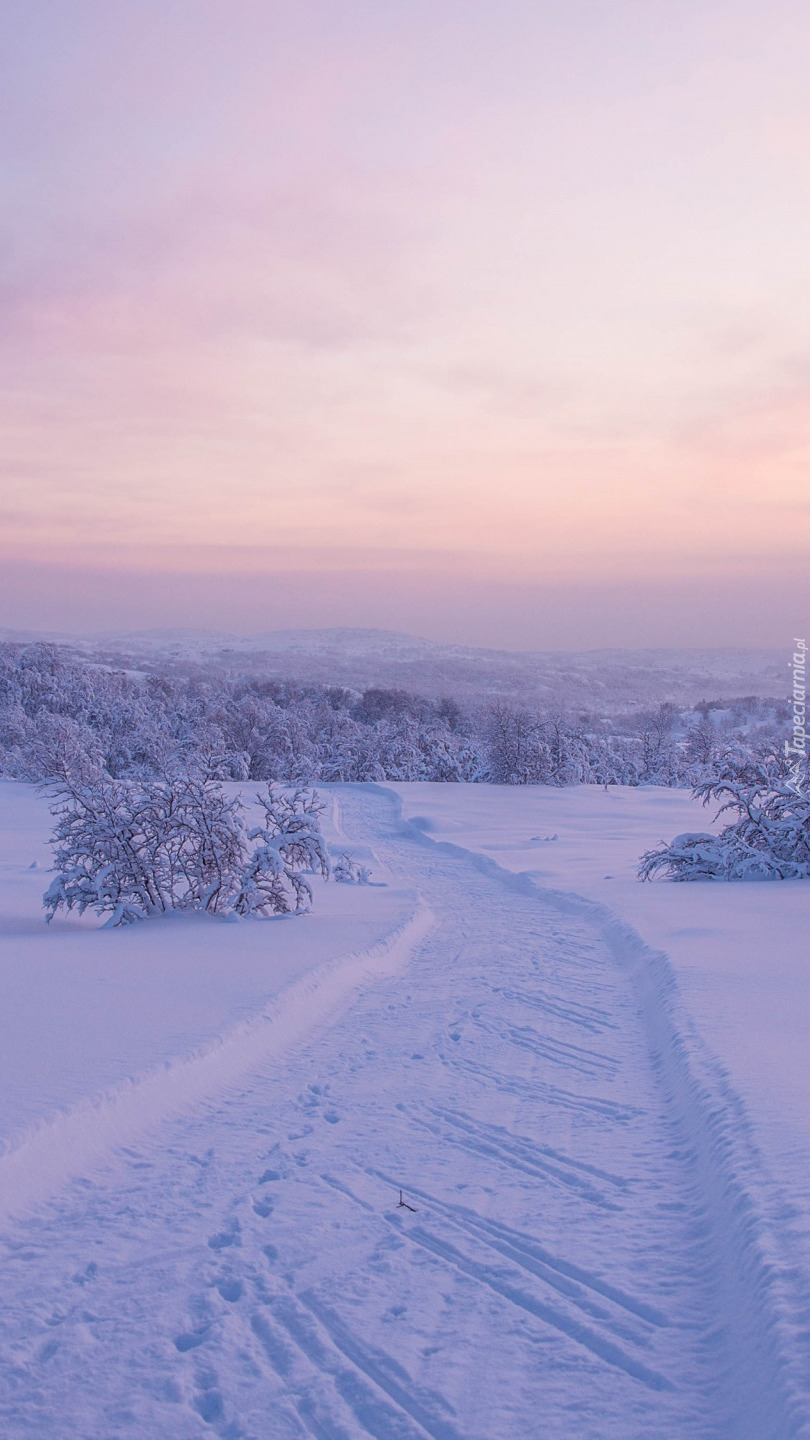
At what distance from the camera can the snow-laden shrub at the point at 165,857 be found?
12.1 metres

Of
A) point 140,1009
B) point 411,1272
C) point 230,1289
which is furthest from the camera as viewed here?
point 140,1009

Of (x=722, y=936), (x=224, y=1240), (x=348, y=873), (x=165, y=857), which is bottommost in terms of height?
(x=348, y=873)

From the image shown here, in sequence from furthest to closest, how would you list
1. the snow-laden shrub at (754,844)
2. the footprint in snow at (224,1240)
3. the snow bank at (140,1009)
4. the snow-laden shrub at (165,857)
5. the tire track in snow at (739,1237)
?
the snow-laden shrub at (754,844)
the snow-laden shrub at (165,857)
the snow bank at (140,1009)
the footprint in snow at (224,1240)
the tire track in snow at (739,1237)

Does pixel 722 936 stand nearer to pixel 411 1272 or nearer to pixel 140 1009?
pixel 140 1009

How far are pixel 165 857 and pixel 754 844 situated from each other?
9.73 m

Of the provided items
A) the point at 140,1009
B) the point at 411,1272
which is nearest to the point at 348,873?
the point at 140,1009

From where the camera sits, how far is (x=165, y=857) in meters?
12.8

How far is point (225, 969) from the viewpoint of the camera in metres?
8.98

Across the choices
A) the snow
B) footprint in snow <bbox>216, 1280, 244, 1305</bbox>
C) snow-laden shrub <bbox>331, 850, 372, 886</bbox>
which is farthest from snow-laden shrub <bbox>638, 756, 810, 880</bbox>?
footprint in snow <bbox>216, 1280, 244, 1305</bbox>

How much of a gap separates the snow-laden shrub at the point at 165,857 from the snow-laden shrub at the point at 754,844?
6920 mm

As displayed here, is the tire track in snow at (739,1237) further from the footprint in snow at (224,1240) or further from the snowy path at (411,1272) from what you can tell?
the footprint in snow at (224,1240)

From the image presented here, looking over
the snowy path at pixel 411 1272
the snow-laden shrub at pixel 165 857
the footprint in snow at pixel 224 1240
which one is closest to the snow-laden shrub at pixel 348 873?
the snow-laden shrub at pixel 165 857

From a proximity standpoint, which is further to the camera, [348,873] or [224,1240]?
[348,873]

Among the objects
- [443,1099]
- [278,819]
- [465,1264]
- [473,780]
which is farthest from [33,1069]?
[473,780]
